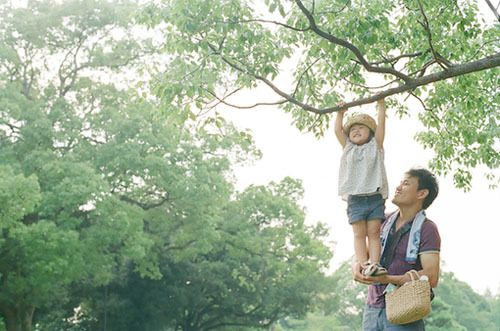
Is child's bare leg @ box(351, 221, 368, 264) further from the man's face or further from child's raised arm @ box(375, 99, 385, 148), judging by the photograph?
child's raised arm @ box(375, 99, 385, 148)

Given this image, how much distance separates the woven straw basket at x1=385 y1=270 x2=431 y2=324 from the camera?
3055 millimetres

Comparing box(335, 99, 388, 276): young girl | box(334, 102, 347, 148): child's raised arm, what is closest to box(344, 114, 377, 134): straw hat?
box(335, 99, 388, 276): young girl

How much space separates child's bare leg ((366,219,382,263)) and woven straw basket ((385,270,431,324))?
32 centimetres

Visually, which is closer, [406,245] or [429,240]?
[429,240]

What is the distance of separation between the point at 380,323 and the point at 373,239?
47 centimetres

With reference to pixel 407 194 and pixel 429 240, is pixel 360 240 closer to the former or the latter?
pixel 407 194

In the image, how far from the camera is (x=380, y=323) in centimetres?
331

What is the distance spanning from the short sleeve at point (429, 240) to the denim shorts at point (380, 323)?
15.2 inches

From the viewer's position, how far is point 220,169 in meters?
22.2

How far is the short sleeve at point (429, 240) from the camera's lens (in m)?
3.17

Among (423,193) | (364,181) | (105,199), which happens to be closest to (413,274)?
(423,193)

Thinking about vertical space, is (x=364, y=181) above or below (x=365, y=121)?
below

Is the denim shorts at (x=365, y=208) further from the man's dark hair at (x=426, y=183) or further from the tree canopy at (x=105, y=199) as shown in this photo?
the tree canopy at (x=105, y=199)

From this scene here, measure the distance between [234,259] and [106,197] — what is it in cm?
1141
